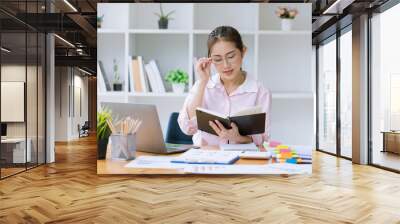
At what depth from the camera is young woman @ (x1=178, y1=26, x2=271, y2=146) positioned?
5.02 metres

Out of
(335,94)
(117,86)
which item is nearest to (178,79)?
(117,86)

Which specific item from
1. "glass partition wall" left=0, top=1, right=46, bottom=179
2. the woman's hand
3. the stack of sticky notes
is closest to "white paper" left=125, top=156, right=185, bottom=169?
the woman's hand

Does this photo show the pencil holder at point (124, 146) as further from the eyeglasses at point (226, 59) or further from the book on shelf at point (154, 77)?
the eyeglasses at point (226, 59)

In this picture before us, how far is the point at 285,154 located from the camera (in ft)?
17.4

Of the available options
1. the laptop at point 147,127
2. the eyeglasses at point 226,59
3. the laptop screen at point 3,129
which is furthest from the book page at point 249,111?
the laptop screen at point 3,129

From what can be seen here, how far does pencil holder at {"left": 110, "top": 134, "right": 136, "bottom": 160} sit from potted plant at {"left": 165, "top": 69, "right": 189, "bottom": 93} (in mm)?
751

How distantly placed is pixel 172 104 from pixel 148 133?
44 cm

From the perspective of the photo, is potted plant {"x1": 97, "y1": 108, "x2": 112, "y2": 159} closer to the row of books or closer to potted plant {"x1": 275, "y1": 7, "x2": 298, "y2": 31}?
the row of books

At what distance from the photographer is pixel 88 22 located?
24.4ft

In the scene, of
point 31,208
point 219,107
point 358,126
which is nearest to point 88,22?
point 219,107

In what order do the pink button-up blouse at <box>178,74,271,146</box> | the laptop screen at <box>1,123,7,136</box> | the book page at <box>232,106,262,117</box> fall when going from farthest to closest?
the laptop screen at <box>1,123,7,136</box>, the pink button-up blouse at <box>178,74,271,146</box>, the book page at <box>232,106,262,117</box>

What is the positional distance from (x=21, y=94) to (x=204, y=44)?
2.62 metres

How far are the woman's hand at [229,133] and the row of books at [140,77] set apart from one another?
63cm

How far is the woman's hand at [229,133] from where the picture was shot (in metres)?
4.98
